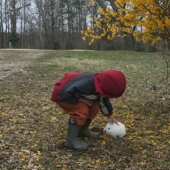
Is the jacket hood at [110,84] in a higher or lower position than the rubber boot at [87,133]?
higher

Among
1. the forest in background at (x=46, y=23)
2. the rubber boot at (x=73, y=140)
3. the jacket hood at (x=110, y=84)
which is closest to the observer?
the jacket hood at (x=110, y=84)

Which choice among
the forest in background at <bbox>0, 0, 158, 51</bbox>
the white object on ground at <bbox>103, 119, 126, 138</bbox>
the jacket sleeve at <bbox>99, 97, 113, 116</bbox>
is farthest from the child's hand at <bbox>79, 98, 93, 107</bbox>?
the forest in background at <bbox>0, 0, 158, 51</bbox>

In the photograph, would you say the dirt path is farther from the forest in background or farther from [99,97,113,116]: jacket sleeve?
the forest in background

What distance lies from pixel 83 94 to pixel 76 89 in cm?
14

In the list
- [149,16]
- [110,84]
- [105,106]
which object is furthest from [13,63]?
[110,84]

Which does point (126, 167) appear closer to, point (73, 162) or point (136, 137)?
point (73, 162)

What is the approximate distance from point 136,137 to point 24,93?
11.1ft

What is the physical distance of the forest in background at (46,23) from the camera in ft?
145

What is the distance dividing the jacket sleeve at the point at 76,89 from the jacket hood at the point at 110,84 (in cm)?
9

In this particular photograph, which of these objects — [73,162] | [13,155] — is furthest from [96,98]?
[13,155]

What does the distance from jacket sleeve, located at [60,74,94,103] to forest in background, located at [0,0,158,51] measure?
37.3 m

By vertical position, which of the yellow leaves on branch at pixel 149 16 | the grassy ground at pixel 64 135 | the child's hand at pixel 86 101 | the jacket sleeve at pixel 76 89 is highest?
the yellow leaves on branch at pixel 149 16

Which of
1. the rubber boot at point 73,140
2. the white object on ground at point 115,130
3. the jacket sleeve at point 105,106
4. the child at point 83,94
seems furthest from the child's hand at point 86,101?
the white object on ground at point 115,130

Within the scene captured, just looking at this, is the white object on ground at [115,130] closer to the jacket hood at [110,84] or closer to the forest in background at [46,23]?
the jacket hood at [110,84]
